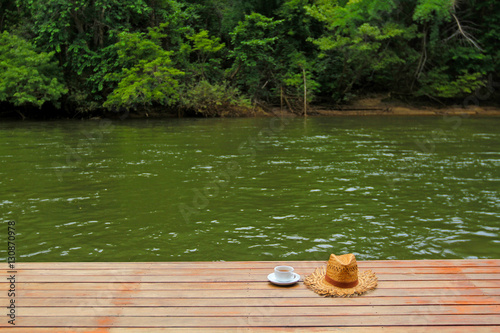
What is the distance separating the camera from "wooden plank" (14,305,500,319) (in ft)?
10.8

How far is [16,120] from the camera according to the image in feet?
83.4

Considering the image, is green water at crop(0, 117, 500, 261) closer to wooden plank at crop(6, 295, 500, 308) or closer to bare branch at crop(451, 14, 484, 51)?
wooden plank at crop(6, 295, 500, 308)

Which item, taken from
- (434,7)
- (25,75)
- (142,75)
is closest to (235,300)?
(142,75)

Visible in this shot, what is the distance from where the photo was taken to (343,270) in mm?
3625

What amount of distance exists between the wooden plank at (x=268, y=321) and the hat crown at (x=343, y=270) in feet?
1.40

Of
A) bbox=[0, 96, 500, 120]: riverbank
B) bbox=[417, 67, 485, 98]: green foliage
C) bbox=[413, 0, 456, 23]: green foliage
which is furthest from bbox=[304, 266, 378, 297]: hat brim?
bbox=[417, 67, 485, 98]: green foliage

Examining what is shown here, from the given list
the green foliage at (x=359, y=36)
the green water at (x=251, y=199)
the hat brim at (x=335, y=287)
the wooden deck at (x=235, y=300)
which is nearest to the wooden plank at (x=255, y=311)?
the wooden deck at (x=235, y=300)

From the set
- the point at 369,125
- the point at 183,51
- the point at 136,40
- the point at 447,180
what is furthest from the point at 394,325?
the point at 183,51

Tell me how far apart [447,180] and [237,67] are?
20.7 meters

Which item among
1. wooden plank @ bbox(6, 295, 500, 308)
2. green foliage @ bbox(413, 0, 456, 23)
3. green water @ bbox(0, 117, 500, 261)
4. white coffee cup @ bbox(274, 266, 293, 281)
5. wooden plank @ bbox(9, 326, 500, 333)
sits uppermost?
green foliage @ bbox(413, 0, 456, 23)

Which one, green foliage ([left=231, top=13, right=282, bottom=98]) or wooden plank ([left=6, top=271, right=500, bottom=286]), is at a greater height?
green foliage ([left=231, top=13, right=282, bottom=98])

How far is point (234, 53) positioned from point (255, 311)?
25.8m

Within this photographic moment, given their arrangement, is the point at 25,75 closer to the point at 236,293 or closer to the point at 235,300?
the point at 236,293

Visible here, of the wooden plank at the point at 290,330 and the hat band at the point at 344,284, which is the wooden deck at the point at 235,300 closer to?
the wooden plank at the point at 290,330
